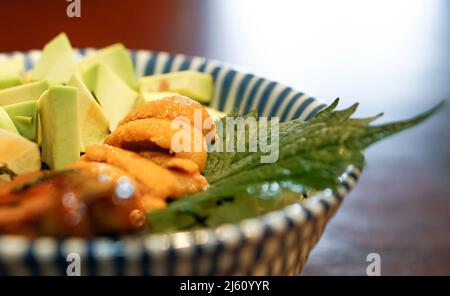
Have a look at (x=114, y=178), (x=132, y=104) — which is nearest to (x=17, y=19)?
(x=132, y=104)

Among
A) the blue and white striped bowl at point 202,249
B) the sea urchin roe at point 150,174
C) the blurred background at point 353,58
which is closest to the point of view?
the blue and white striped bowl at point 202,249

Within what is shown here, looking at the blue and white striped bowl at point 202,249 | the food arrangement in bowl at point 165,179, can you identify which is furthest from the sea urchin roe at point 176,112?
the blue and white striped bowl at point 202,249

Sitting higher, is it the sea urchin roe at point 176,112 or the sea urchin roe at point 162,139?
the sea urchin roe at point 176,112

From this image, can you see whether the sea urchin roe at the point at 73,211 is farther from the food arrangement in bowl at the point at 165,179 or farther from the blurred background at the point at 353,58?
the blurred background at the point at 353,58
